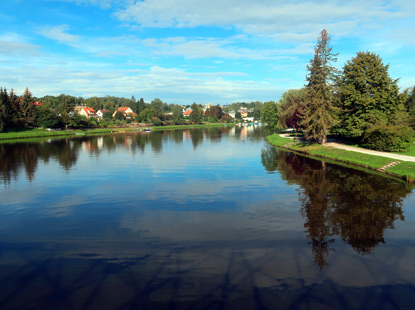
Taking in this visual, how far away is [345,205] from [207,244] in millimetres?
11727

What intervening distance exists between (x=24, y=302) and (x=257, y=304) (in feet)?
27.0

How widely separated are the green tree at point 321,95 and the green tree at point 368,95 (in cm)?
243

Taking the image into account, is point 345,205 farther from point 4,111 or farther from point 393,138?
point 4,111

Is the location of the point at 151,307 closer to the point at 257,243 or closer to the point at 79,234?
the point at 257,243

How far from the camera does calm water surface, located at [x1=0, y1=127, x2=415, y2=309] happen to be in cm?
1110

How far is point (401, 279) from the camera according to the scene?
12055 millimetres

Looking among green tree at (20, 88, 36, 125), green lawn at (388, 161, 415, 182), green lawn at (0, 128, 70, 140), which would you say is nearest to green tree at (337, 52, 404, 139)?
green lawn at (388, 161, 415, 182)

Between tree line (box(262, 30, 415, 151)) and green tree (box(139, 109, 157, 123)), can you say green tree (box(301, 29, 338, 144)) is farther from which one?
green tree (box(139, 109, 157, 123))

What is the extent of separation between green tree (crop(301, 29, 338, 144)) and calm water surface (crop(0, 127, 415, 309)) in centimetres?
2249

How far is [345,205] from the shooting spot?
21.6 meters

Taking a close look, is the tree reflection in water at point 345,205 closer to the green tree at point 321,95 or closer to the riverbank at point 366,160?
the riverbank at point 366,160

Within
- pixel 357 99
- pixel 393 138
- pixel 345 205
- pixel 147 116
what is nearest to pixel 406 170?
pixel 393 138

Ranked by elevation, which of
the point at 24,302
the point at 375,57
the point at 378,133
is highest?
the point at 375,57

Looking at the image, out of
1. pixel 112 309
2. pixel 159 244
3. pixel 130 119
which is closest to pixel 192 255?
pixel 159 244
